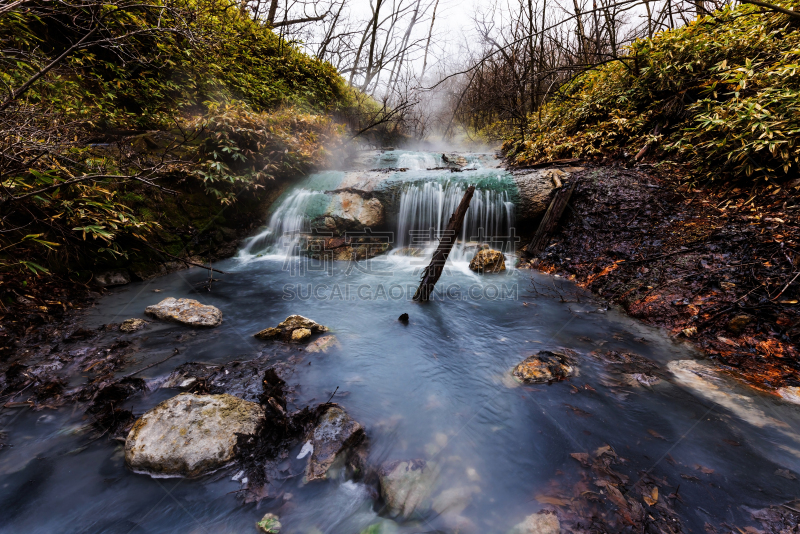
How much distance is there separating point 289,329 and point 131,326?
76.2 inches

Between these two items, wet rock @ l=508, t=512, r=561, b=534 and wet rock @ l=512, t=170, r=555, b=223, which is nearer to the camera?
wet rock @ l=508, t=512, r=561, b=534

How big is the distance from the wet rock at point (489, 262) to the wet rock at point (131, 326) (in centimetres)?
592

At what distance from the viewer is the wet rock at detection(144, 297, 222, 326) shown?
12.3ft

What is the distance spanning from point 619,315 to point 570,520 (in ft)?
11.4

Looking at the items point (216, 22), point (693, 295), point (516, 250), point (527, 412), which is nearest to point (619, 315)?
point (693, 295)

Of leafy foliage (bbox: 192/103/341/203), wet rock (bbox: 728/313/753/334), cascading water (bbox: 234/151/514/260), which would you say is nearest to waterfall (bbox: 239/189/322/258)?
cascading water (bbox: 234/151/514/260)

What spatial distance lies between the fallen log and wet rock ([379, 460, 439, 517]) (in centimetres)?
274

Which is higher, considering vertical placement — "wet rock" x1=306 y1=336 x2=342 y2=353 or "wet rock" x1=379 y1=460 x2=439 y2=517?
"wet rock" x1=306 y1=336 x2=342 y2=353

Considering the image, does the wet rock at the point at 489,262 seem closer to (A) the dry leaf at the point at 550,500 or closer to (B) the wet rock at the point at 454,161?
(A) the dry leaf at the point at 550,500

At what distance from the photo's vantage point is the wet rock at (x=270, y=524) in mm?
1634

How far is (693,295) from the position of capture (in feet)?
12.0

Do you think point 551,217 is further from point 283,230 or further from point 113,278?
point 113,278

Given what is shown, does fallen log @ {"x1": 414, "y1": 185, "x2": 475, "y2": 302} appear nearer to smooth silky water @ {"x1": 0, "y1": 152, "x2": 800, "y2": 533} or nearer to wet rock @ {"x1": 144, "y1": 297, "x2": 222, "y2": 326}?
smooth silky water @ {"x1": 0, "y1": 152, "x2": 800, "y2": 533}

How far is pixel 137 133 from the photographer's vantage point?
19.7 feet
